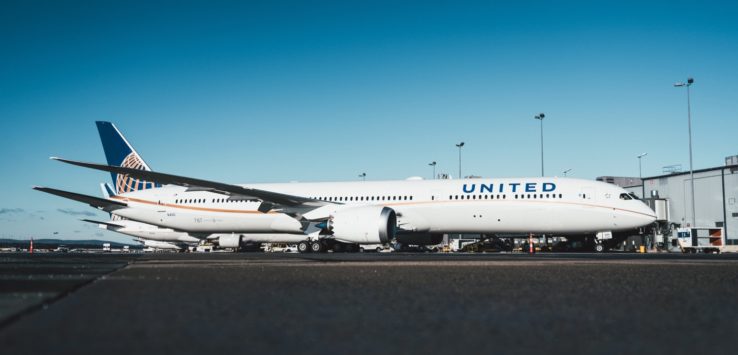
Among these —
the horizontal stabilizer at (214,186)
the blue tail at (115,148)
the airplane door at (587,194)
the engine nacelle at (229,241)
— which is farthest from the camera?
the engine nacelle at (229,241)

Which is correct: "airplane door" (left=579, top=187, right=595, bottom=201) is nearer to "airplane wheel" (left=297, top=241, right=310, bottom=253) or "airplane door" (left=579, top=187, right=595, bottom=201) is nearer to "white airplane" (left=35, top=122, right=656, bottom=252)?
"white airplane" (left=35, top=122, right=656, bottom=252)

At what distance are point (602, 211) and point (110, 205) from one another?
2096cm

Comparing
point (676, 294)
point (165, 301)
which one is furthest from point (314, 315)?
point (676, 294)

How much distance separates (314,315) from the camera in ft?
13.5

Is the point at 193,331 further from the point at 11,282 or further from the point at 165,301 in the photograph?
the point at 11,282

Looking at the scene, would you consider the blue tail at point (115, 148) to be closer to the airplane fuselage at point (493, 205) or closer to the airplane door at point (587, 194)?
the airplane fuselage at point (493, 205)

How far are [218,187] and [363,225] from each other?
21.1 feet

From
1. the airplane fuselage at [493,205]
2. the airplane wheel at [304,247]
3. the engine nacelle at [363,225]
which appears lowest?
the airplane wheel at [304,247]

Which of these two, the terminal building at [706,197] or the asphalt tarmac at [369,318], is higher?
the terminal building at [706,197]

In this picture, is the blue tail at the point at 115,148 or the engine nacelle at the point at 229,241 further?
the engine nacelle at the point at 229,241

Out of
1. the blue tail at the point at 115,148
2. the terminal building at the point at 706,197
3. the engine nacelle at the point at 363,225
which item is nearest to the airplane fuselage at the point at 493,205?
the engine nacelle at the point at 363,225

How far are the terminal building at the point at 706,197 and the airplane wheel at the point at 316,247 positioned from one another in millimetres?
23734

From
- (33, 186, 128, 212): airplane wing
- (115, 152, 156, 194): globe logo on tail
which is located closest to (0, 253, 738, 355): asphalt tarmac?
(33, 186, 128, 212): airplane wing

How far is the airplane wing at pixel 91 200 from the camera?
77.0 ft
